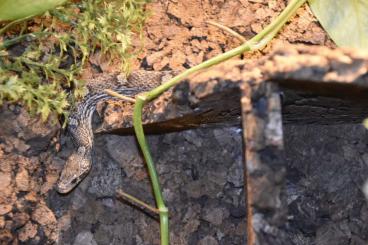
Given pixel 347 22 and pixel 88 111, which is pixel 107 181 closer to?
pixel 88 111

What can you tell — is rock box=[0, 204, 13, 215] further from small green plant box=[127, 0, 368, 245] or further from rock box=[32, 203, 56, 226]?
small green plant box=[127, 0, 368, 245]

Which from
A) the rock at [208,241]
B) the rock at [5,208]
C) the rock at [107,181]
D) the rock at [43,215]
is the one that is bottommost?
the rock at [208,241]

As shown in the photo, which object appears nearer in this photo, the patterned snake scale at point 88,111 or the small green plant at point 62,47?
the small green plant at point 62,47

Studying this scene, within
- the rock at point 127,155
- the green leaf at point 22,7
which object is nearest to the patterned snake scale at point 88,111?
the rock at point 127,155

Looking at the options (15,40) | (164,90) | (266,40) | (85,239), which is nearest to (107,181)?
(85,239)

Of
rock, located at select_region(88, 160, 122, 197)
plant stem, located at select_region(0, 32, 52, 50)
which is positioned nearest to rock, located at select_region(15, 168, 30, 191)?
rock, located at select_region(88, 160, 122, 197)

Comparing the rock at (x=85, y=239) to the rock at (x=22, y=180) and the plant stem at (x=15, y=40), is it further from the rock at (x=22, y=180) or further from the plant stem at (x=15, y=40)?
the plant stem at (x=15, y=40)
